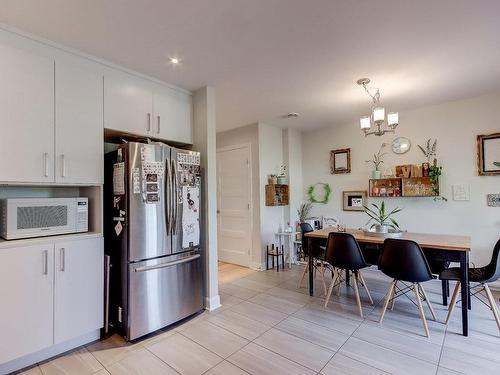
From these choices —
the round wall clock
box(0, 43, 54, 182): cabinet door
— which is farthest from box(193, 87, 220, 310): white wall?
the round wall clock

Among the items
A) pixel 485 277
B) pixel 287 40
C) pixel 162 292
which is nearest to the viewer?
pixel 287 40

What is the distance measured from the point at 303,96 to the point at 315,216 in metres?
2.46

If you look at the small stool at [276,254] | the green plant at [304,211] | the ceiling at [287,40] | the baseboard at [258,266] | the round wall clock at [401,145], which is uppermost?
the ceiling at [287,40]

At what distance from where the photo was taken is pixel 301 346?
86.9 inches

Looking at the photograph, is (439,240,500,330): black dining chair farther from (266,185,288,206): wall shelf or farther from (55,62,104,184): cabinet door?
(55,62,104,184): cabinet door

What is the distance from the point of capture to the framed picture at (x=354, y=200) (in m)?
4.58

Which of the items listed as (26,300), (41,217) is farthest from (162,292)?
(41,217)

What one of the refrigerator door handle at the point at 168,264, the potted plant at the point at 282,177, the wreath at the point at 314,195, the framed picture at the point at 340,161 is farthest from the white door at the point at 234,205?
the refrigerator door handle at the point at 168,264

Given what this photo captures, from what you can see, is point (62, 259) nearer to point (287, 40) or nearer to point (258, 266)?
point (287, 40)

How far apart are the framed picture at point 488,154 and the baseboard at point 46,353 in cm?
480

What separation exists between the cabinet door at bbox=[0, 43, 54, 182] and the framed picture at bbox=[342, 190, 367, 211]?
13.7 ft

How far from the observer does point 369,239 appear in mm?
2879

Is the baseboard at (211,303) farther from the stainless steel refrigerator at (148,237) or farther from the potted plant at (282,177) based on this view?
the potted plant at (282,177)

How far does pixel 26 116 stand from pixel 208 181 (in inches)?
63.7
